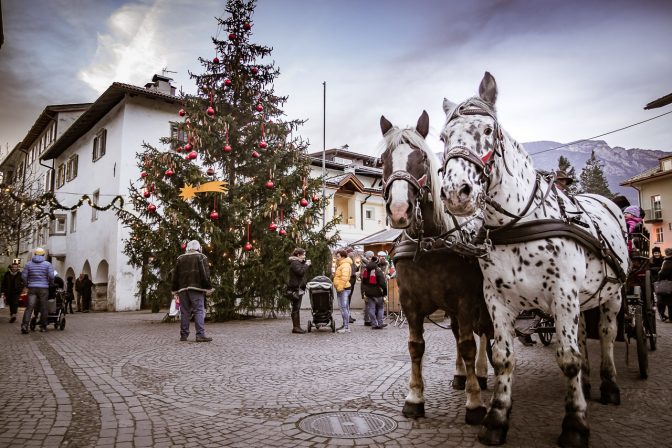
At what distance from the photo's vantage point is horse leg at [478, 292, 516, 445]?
337 cm

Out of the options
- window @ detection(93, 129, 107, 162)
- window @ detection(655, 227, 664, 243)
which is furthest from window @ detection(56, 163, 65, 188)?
window @ detection(655, 227, 664, 243)

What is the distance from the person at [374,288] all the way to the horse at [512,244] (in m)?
9.08

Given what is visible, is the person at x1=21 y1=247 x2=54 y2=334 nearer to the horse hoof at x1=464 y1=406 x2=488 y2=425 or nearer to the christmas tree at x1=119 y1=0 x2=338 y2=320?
the christmas tree at x1=119 y1=0 x2=338 y2=320

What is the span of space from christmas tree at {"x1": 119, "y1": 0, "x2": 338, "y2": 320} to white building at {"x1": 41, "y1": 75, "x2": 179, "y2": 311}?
768 centimetres

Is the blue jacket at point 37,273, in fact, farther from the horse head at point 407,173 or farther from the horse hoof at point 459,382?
the horse head at point 407,173

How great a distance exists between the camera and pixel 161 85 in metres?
29.3

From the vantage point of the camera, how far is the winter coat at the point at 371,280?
42.1ft

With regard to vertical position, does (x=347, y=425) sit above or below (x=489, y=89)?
below

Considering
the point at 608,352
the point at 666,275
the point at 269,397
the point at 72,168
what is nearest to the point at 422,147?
the point at 608,352

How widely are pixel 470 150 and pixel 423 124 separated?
1.03 metres

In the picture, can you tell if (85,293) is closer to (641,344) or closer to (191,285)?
(191,285)

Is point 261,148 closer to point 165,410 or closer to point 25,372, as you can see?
point 25,372

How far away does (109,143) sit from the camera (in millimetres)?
25453

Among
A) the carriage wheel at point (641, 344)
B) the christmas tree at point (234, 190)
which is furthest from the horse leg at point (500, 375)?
the christmas tree at point (234, 190)
